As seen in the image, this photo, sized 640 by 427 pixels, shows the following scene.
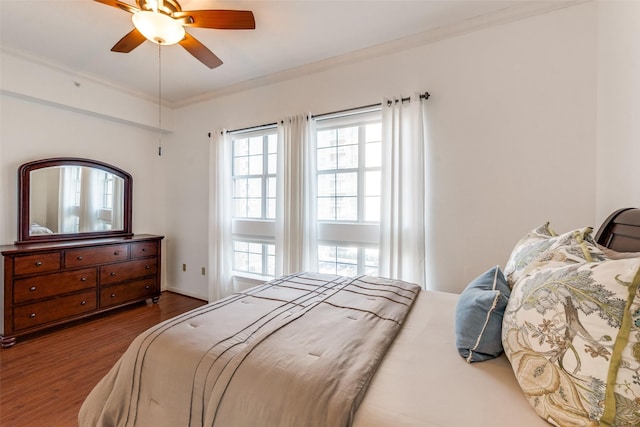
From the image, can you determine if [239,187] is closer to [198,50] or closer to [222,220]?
[222,220]

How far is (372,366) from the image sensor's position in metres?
1.00

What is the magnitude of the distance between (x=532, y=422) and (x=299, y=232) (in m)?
2.53

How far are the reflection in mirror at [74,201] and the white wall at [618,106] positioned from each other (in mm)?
4968

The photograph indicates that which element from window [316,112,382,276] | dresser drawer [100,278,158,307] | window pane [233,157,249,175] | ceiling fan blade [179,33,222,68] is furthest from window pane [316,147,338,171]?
dresser drawer [100,278,158,307]

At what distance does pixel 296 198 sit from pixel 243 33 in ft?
5.31

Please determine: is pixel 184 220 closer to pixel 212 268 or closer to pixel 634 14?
pixel 212 268

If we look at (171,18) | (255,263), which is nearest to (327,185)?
(255,263)

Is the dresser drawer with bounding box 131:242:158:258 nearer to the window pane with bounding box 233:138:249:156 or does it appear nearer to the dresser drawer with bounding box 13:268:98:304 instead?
the dresser drawer with bounding box 13:268:98:304

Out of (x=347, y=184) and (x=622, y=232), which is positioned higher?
(x=347, y=184)

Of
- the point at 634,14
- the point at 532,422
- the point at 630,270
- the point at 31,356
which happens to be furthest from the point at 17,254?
the point at 634,14

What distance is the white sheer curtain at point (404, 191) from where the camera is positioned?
255 centimetres

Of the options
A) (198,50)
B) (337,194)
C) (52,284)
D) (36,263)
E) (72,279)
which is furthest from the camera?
(337,194)

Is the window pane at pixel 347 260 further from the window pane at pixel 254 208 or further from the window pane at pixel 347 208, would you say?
the window pane at pixel 254 208

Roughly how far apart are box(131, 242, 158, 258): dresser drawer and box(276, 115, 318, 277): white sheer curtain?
180 cm
